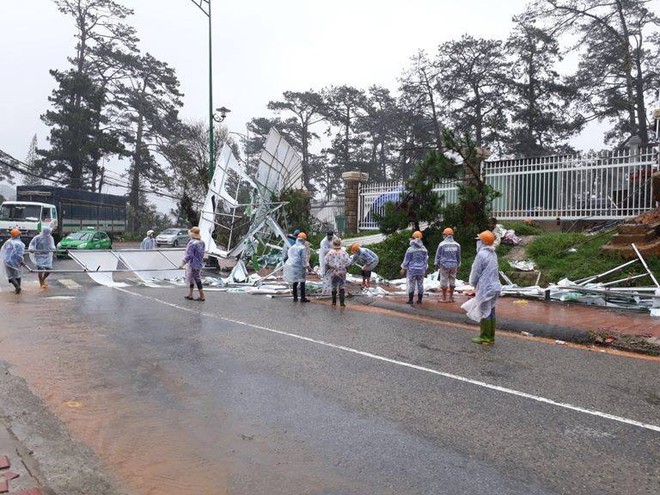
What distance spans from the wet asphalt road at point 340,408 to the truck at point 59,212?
23.2 m

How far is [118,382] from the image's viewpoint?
6.32m

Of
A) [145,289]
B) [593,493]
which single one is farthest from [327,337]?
[145,289]

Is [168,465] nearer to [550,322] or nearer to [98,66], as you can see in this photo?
[550,322]

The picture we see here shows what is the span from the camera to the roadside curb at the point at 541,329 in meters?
8.52

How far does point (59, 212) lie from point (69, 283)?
18.4m

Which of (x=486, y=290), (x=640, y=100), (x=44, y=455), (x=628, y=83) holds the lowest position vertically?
(x=44, y=455)

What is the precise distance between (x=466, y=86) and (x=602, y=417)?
3811 cm

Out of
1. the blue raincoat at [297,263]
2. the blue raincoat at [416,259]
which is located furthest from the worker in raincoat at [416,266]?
the blue raincoat at [297,263]

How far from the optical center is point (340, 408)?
17.9 ft

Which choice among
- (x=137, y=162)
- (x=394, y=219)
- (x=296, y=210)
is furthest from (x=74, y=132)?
(x=394, y=219)

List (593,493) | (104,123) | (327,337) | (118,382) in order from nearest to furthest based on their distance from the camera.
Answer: (593,493)
(118,382)
(327,337)
(104,123)

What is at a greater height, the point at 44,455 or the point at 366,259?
the point at 366,259

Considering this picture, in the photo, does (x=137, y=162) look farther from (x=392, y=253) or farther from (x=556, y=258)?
(x=556, y=258)

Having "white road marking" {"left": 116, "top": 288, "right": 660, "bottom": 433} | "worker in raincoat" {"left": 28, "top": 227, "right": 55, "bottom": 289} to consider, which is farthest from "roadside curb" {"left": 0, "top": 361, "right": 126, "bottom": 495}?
"worker in raincoat" {"left": 28, "top": 227, "right": 55, "bottom": 289}
